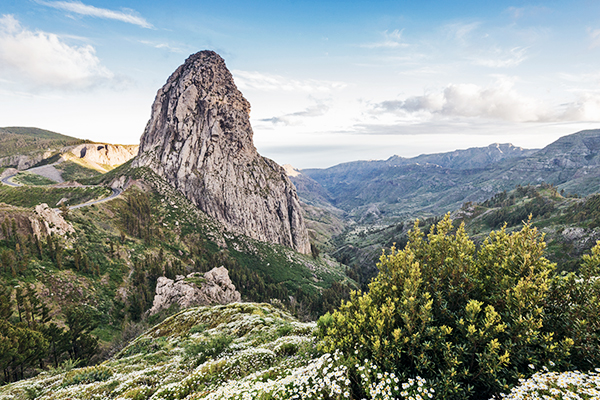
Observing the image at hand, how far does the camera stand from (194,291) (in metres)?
59.3

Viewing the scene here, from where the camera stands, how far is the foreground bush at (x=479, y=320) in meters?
8.02

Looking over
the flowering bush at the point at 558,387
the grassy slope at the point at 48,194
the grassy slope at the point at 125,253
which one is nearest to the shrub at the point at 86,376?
the flowering bush at the point at 558,387

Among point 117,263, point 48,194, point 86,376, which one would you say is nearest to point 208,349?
point 86,376

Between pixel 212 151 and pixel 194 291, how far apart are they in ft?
401

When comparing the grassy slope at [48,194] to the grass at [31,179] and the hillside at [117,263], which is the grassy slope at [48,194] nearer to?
the hillside at [117,263]

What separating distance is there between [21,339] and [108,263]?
149 ft

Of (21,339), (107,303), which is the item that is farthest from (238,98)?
(21,339)

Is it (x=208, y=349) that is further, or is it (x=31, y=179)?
(x=31, y=179)

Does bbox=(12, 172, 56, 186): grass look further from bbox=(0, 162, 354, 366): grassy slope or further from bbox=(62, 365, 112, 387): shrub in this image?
bbox=(62, 365, 112, 387): shrub

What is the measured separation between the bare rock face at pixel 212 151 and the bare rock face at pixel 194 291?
88274 millimetres

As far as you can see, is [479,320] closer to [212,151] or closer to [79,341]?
[79,341]

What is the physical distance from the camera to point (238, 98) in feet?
626

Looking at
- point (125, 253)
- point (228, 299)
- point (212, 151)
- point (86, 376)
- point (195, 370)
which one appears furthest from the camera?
point (212, 151)

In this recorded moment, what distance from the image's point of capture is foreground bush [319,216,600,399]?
316 inches
